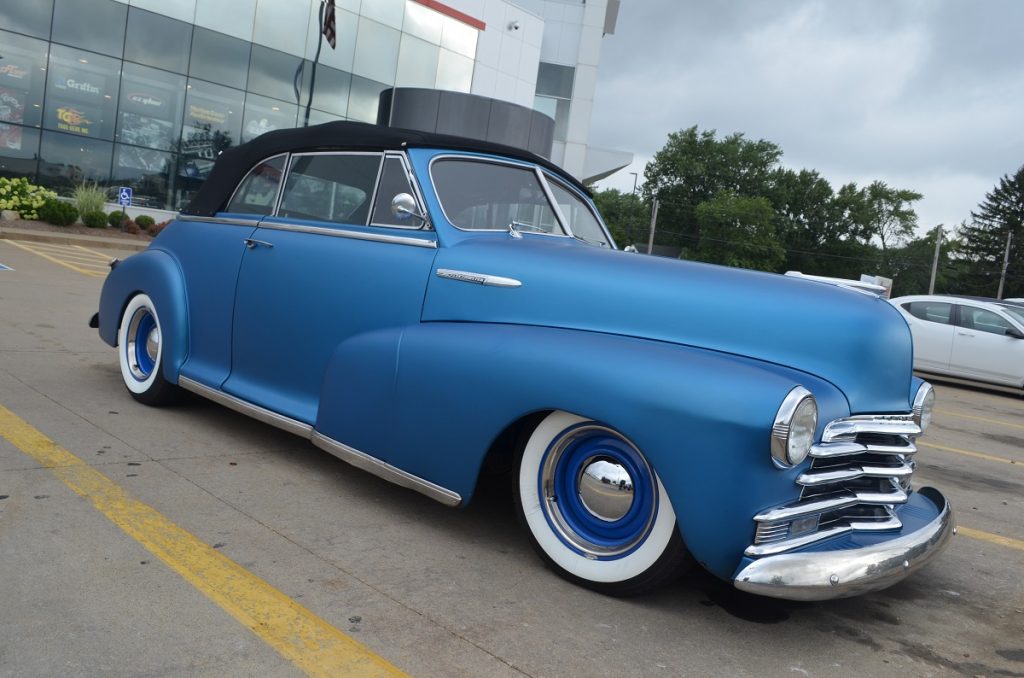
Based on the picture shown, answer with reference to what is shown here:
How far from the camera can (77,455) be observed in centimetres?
375

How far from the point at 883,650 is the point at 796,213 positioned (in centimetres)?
8238

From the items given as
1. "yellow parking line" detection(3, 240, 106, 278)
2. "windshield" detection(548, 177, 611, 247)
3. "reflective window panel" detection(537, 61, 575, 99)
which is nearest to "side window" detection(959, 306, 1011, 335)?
"windshield" detection(548, 177, 611, 247)

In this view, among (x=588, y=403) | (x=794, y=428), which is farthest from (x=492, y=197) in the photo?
(x=794, y=428)

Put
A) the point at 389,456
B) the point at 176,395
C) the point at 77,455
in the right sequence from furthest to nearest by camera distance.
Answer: the point at 176,395 → the point at 77,455 → the point at 389,456

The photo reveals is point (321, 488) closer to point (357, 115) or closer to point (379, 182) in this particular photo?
point (379, 182)

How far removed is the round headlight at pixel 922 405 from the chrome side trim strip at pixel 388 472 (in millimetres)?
1899

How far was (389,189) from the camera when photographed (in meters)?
3.82

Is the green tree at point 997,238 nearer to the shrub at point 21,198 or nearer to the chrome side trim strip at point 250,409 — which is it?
the shrub at point 21,198

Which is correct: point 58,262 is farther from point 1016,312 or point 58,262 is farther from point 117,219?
point 1016,312

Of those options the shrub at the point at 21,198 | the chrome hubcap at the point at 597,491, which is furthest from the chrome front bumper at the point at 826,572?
the shrub at the point at 21,198

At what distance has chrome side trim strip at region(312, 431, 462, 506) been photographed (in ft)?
10.5

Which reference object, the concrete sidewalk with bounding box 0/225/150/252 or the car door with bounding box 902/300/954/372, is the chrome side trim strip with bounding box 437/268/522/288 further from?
the concrete sidewalk with bounding box 0/225/150/252

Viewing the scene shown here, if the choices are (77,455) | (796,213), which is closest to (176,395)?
(77,455)

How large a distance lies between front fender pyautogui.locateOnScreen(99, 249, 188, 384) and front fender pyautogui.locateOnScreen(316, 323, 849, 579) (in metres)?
1.46
